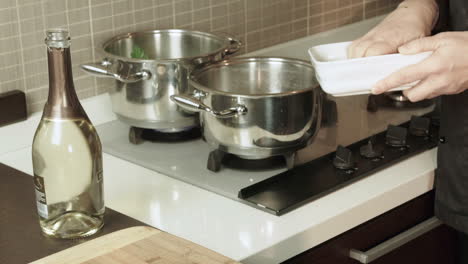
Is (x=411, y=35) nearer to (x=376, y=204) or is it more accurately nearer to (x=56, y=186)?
(x=376, y=204)

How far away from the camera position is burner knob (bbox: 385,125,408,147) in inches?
67.0

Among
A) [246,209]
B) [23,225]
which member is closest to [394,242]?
[246,209]

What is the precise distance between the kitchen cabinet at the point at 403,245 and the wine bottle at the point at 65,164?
0.32 meters

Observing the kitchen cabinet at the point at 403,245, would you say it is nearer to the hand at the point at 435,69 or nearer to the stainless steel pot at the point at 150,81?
the hand at the point at 435,69

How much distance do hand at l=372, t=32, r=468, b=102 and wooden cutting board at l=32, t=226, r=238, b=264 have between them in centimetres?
38

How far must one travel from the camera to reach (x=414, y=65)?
53.0 inches

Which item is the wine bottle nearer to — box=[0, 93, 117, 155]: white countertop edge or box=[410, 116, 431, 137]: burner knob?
box=[0, 93, 117, 155]: white countertop edge

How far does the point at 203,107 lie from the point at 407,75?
345 mm

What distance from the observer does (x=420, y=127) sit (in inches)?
69.4

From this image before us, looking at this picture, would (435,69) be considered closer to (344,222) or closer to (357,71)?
(357,71)

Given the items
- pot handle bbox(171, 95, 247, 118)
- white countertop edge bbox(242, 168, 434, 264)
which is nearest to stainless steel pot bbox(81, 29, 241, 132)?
pot handle bbox(171, 95, 247, 118)

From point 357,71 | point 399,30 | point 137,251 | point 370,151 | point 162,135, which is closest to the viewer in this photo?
point 137,251

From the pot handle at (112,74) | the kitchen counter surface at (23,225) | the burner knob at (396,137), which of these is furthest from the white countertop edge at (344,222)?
the pot handle at (112,74)

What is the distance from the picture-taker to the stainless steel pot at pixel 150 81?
1.61 meters
